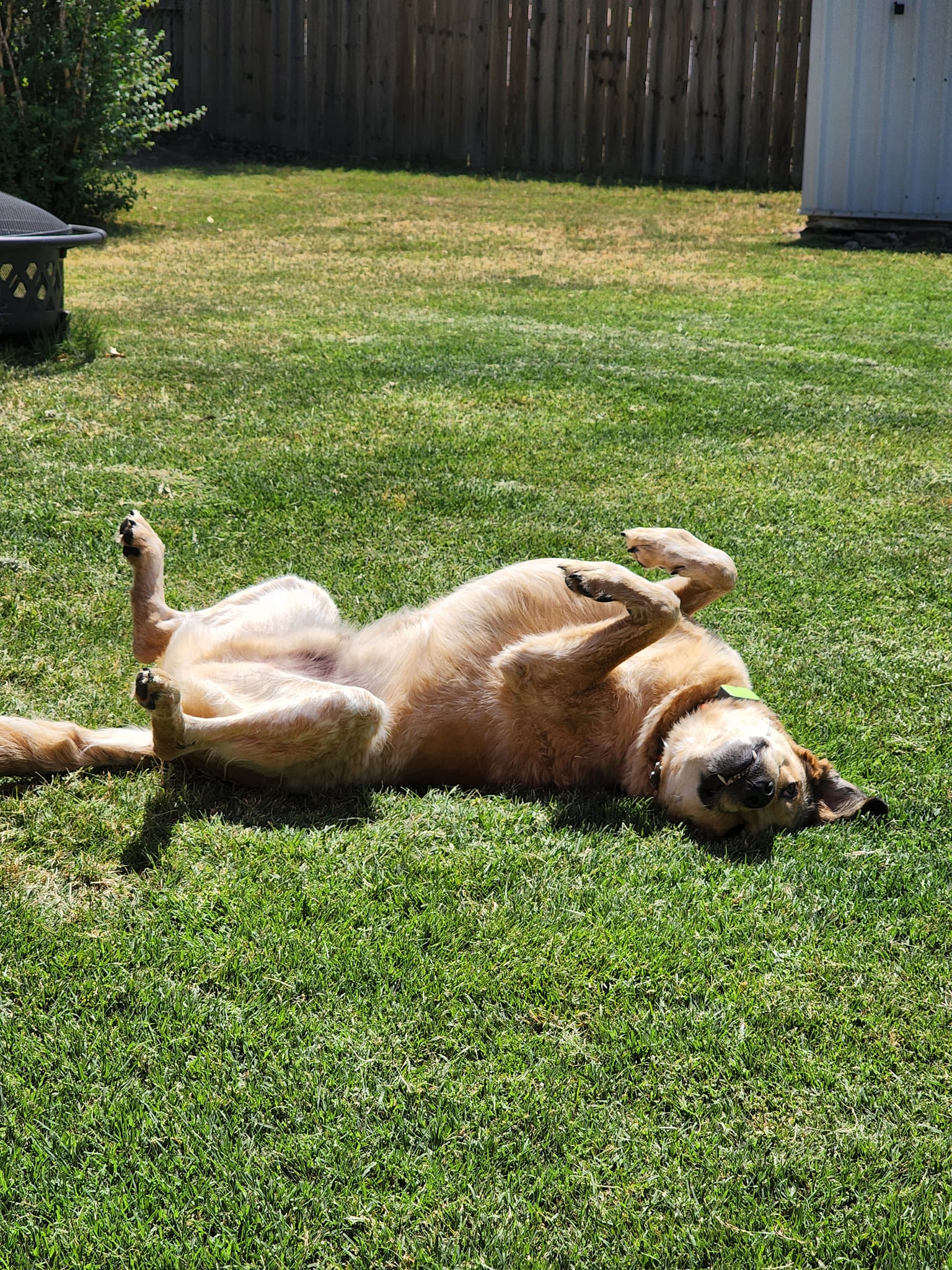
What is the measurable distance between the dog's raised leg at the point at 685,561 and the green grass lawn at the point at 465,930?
47 cm

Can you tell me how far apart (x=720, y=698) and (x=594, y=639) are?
0.44 meters

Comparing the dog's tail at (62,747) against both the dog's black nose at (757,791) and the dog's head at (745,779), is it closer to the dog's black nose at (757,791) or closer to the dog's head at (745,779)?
the dog's head at (745,779)

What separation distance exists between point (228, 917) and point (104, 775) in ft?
2.54

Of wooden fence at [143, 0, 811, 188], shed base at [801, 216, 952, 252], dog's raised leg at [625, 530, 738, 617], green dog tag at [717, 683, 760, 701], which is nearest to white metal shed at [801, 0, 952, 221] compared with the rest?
shed base at [801, 216, 952, 252]

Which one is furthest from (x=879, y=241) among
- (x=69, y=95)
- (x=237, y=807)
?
(x=237, y=807)

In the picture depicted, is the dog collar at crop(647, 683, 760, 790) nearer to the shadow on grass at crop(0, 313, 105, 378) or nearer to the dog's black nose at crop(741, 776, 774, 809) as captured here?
the dog's black nose at crop(741, 776, 774, 809)

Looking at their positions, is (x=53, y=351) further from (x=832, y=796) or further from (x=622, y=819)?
(x=832, y=796)

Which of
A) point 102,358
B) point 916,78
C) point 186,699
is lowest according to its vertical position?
point 186,699

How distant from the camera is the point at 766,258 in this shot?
40.1ft

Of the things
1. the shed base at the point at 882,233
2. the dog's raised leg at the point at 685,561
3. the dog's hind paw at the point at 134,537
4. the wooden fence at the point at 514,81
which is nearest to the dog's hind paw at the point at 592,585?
the dog's raised leg at the point at 685,561

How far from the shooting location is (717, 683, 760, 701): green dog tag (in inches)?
135

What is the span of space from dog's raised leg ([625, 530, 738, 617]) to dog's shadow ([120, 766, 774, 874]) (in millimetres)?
777

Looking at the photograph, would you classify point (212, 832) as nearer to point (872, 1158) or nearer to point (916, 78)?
point (872, 1158)

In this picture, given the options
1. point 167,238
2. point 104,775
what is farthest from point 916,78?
point 104,775
